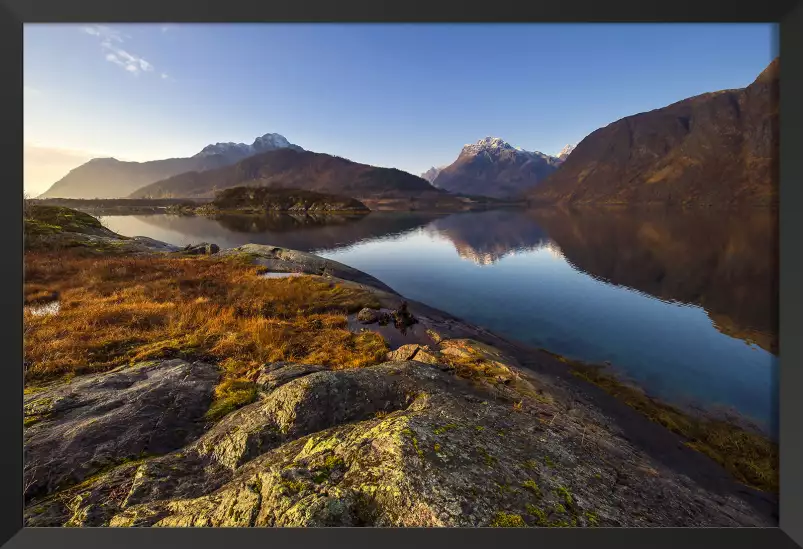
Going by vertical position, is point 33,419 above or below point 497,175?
below

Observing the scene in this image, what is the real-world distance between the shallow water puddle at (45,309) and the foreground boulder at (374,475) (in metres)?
10.1

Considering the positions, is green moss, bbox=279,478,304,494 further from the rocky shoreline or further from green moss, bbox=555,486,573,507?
green moss, bbox=555,486,573,507

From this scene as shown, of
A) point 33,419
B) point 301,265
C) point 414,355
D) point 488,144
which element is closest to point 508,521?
point 414,355

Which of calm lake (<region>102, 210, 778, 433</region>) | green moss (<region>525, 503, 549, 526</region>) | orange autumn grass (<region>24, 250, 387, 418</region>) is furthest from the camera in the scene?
calm lake (<region>102, 210, 778, 433</region>)

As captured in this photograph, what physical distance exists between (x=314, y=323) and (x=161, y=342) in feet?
19.1

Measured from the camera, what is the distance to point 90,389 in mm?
7133

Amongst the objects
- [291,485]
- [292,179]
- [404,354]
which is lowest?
[404,354]

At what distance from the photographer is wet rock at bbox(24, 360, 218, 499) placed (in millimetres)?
5113

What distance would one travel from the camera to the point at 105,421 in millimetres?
5820

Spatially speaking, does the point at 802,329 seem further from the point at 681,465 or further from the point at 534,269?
the point at 534,269

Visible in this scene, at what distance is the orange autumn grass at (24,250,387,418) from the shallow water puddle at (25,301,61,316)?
23cm

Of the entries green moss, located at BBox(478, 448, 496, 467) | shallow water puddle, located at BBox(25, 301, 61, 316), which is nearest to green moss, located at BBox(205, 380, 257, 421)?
green moss, located at BBox(478, 448, 496, 467)

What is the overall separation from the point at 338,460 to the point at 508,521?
7.87 feet

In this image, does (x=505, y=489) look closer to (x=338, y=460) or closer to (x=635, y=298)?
(x=338, y=460)
